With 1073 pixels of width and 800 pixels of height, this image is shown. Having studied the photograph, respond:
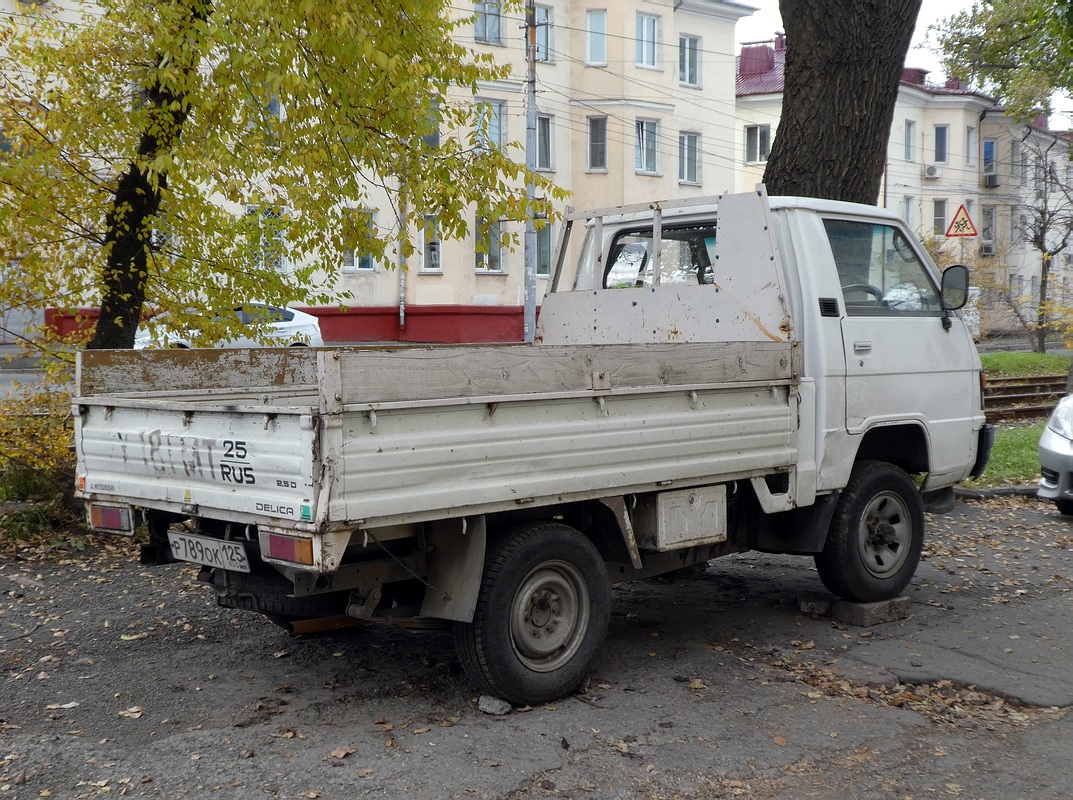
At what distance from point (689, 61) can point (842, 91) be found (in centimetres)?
3238

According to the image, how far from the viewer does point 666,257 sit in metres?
6.77

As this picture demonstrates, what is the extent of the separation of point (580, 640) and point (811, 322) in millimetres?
2162

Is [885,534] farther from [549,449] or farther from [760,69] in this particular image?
[760,69]

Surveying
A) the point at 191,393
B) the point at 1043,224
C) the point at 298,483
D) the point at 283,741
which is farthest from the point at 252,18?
the point at 1043,224

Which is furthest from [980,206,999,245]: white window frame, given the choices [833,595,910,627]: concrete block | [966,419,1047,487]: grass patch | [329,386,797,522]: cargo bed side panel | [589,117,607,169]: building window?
[329,386,797,522]: cargo bed side panel

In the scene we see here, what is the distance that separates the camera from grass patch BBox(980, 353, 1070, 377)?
23484 millimetres

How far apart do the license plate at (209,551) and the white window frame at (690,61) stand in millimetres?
36490

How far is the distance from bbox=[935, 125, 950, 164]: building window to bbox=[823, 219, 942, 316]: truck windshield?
4989 cm

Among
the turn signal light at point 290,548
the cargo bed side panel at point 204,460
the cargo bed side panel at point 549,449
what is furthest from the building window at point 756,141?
the turn signal light at point 290,548

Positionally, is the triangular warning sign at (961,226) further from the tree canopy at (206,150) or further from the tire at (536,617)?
the tire at (536,617)

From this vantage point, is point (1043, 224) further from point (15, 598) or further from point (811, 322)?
point (15, 598)

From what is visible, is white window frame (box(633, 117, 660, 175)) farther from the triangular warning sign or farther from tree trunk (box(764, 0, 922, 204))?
tree trunk (box(764, 0, 922, 204))

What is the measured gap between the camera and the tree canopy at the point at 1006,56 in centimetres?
1762

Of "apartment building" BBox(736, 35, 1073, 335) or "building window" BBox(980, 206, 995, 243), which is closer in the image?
"apartment building" BBox(736, 35, 1073, 335)
